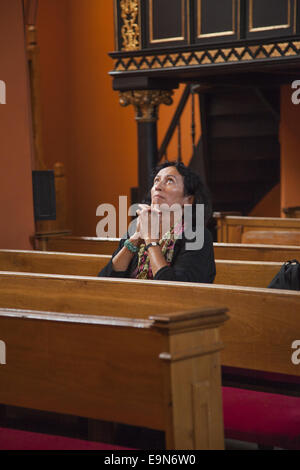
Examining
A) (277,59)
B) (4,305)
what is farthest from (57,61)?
A: (4,305)

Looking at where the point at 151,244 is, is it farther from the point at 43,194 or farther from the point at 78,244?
the point at 43,194

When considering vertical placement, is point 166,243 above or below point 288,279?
above

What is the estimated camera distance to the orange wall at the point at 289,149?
8398 millimetres

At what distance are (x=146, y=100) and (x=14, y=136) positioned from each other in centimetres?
240

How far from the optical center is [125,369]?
2152 mm

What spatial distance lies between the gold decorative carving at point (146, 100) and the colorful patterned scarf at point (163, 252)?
150 inches

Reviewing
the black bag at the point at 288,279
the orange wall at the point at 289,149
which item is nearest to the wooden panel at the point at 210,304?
the black bag at the point at 288,279

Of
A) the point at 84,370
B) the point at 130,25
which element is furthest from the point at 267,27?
the point at 84,370

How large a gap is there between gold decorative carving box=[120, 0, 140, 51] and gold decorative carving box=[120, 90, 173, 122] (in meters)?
0.46

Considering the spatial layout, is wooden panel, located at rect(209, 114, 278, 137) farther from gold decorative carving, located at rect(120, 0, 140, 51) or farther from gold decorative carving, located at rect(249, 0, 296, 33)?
gold decorative carving, located at rect(249, 0, 296, 33)

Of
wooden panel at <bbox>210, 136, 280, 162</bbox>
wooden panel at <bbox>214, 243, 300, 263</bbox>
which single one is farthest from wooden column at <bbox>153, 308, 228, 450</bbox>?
wooden panel at <bbox>210, 136, 280, 162</bbox>

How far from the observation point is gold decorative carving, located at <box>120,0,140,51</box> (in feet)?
22.8
